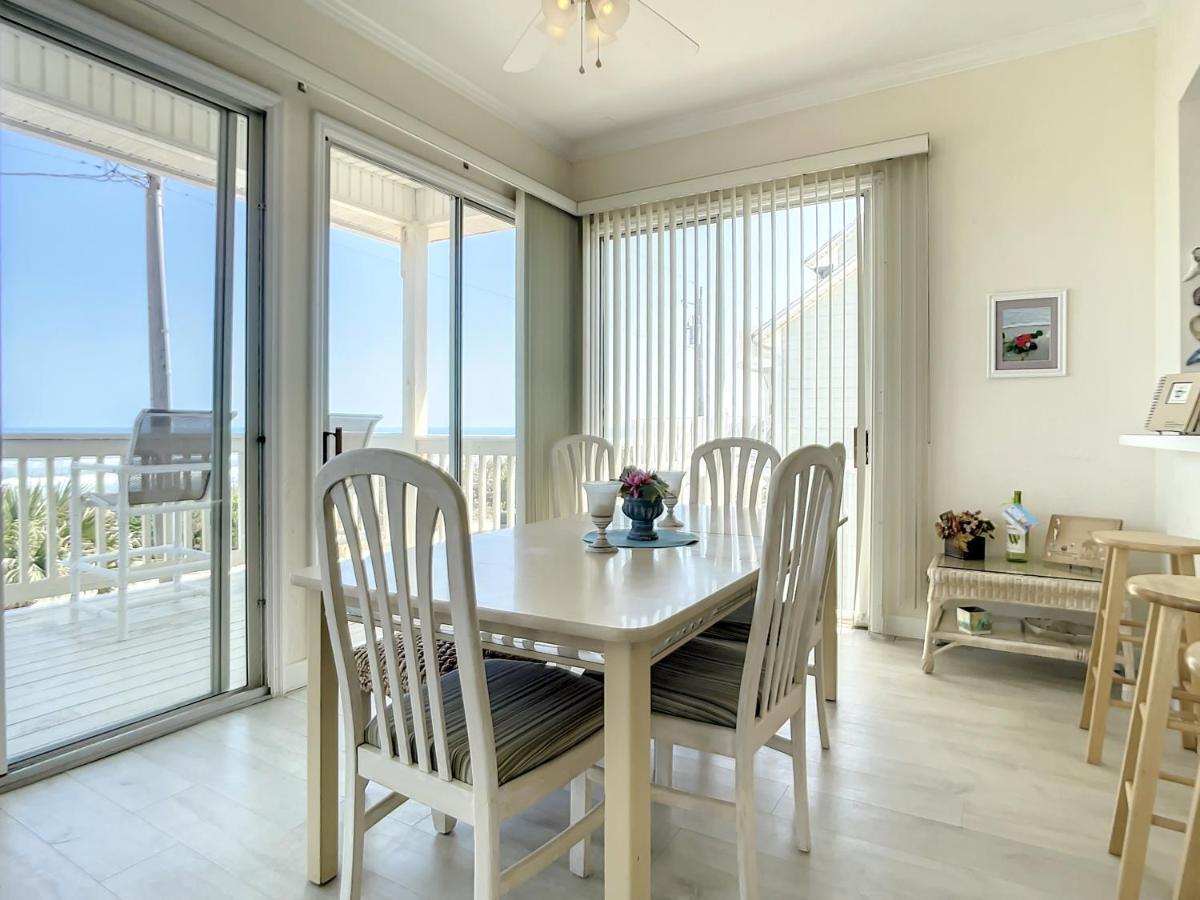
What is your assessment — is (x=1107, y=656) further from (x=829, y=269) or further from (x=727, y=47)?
(x=727, y=47)

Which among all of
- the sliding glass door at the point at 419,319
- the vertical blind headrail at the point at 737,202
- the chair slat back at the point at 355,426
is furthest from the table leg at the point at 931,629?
the chair slat back at the point at 355,426

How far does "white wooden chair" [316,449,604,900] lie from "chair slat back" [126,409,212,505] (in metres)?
1.36

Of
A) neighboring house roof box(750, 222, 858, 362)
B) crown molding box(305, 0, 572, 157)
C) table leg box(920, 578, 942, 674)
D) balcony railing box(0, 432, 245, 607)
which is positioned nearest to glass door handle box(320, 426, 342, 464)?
balcony railing box(0, 432, 245, 607)

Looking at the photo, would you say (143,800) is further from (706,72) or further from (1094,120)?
(1094,120)

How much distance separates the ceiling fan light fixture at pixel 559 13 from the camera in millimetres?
2031

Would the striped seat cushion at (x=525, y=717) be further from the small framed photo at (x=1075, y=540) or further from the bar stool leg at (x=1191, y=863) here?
the small framed photo at (x=1075, y=540)

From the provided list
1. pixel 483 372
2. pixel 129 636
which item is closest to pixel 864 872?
pixel 129 636

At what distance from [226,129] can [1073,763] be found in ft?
12.0

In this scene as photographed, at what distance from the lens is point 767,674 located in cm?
147

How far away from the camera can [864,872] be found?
5.16ft

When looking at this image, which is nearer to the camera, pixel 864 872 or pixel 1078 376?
pixel 864 872

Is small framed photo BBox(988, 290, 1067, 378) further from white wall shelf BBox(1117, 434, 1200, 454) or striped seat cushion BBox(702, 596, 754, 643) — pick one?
striped seat cushion BBox(702, 596, 754, 643)

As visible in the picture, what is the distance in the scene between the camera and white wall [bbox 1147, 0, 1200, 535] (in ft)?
7.64

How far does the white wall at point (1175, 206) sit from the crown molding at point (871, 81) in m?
0.19
